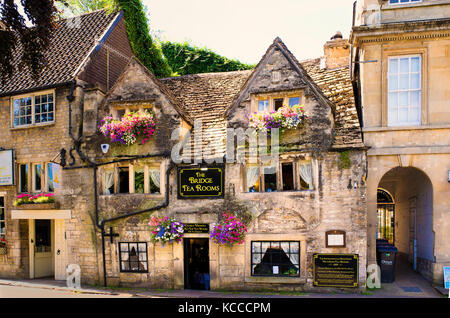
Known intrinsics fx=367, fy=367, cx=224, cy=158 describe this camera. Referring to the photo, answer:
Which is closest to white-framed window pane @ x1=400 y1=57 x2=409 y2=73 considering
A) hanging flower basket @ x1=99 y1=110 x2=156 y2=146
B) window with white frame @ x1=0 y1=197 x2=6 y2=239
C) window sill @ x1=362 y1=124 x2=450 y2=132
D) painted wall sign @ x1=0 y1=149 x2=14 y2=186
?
window sill @ x1=362 y1=124 x2=450 y2=132

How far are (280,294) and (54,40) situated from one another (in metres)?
15.1

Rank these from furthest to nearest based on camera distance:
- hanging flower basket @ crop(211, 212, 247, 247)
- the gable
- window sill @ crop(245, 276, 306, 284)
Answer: the gable < hanging flower basket @ crop(211, 212, 247, 247) < window sill @ crop(245, 276, 306, 284)

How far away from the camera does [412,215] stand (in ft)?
50.2

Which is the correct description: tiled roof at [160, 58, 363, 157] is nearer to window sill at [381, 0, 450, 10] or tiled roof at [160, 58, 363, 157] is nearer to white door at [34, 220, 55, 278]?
window sill at [381, 0, 450, 10]

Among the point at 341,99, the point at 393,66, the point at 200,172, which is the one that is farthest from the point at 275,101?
the point at 393,66

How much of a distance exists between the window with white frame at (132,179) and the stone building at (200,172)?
4 cm

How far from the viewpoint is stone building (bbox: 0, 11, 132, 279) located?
14422 millimetres

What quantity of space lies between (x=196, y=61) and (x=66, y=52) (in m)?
13.7

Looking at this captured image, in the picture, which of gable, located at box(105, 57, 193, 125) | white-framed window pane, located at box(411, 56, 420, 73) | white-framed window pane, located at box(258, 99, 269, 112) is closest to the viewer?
white-framed window pane, located at box(411, 56, 420, 73)

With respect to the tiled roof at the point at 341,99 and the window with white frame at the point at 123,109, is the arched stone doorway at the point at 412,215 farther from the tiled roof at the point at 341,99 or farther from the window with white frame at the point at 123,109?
the window with white frame at the point at 123,109

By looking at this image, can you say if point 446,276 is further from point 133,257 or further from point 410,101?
point 133,257

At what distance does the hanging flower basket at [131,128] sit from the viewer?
526 inches

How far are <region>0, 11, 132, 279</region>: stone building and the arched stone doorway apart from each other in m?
12.1

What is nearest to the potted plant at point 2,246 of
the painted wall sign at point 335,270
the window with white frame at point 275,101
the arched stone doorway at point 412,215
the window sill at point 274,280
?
the window sill at point 274,280
